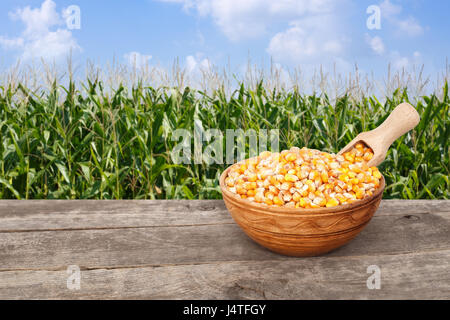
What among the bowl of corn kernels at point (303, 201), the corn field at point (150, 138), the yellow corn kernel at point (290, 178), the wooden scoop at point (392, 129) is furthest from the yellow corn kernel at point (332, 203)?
the corn field at point (150, 138)

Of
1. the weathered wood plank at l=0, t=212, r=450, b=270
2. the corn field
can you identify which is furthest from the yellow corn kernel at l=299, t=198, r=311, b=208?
the corn field

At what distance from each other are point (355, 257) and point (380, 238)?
19 cm

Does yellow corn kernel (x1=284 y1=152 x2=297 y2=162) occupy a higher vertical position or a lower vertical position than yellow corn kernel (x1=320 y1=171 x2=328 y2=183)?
higher

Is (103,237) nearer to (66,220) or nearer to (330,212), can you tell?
(66,220)

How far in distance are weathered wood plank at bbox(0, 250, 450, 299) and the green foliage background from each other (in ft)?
3.57

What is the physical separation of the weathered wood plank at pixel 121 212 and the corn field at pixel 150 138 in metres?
0.56

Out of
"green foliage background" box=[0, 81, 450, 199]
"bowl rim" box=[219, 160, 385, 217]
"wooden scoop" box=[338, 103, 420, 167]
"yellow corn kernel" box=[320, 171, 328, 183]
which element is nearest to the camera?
"bowl rim" box=[219, 160, 385, 217]

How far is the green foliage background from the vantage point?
2.31 m

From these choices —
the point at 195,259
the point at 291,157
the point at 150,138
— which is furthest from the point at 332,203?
the point at 150,138

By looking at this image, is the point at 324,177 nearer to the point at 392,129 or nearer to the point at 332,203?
the point at 332,203

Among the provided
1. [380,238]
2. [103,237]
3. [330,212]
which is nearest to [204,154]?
[103,237]

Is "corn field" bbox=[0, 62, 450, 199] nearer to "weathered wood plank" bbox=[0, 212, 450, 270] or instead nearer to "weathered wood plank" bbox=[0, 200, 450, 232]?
"weathered wood plank" bbox=[0, 200, 450, 232]

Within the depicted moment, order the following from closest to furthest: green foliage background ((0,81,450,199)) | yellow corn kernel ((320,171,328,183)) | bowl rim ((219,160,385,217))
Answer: bowl rim ((219,160,385,217)), yellow corn kernel ((320,171,328,183)), green foliage background ((0,81,450,199))

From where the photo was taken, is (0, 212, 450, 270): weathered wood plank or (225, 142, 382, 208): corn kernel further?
(0, 212, 450, 270): weathered wood plank
